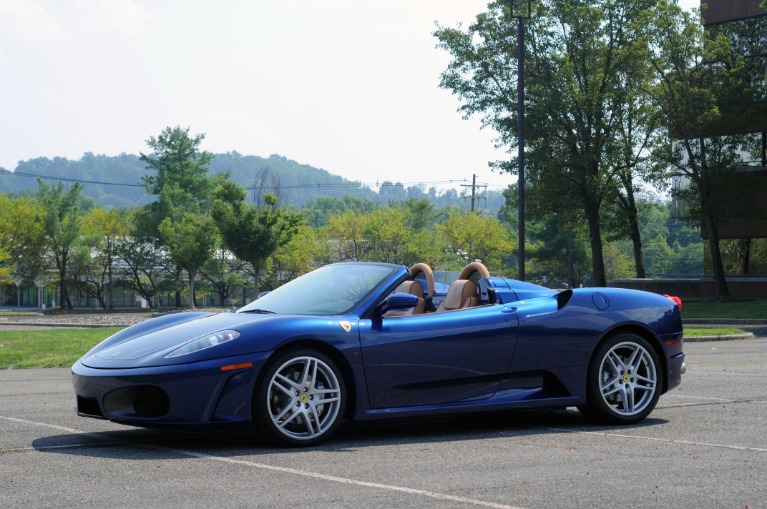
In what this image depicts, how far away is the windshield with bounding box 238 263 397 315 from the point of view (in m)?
7.31

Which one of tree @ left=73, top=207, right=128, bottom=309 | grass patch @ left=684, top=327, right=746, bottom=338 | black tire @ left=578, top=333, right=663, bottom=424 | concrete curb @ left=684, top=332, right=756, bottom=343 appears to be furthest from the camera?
tree @ left=73, top=207, right=128, bottom=309

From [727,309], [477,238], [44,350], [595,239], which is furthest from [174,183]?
[44,350]

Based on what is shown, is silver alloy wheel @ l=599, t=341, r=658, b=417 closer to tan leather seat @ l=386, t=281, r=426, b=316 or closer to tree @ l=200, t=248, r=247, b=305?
tan leather seat @ l=386, t=281, r=426, b=316

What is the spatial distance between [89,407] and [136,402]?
0.42 m

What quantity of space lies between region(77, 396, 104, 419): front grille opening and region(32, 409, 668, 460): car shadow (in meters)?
0.22

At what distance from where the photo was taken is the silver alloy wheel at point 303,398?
21.7ft

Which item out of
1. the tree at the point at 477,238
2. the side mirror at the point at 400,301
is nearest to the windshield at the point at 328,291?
the side mirror at the point at 400,301

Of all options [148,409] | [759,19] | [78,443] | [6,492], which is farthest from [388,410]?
[759,19]

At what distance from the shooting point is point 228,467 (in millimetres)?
5922

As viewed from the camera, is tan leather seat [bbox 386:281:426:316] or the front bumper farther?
tan leather seat [bbox 386:281:426:316]

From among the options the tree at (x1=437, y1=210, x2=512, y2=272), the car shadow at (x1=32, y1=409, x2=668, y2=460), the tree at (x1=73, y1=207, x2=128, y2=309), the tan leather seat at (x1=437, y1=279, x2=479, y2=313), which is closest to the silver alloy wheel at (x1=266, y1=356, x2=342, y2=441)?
the car shadow at (x1=32, y1=409, x2=668, y2=460)

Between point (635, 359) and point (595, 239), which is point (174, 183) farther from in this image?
point (635, 359)

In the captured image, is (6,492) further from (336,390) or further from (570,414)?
(570,414)

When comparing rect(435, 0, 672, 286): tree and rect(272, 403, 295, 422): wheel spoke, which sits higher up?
rect(435, 0, 672, 286): tree
